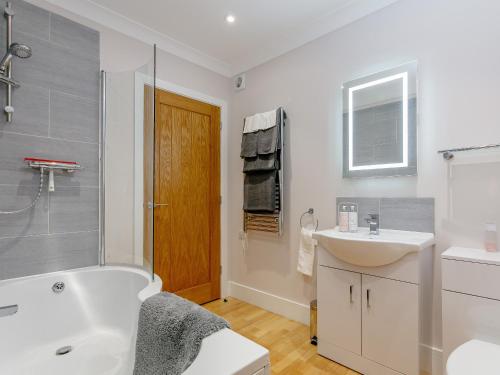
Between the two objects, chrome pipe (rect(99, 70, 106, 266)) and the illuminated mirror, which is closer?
the illuminated mirror

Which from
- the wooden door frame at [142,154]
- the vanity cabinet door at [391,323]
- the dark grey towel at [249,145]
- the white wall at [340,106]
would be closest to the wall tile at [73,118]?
the wooden door frame at [142,154]

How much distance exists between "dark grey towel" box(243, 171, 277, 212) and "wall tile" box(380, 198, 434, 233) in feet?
3.02

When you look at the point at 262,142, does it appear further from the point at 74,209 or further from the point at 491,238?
the point at 491,238

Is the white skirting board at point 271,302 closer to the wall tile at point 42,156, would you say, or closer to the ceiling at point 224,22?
the wall tile at point 42,156

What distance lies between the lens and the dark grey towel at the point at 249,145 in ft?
8.83

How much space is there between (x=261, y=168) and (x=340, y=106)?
858 mm

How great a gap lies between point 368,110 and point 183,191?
176 centimetres

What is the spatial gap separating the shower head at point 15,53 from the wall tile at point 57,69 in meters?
0.13

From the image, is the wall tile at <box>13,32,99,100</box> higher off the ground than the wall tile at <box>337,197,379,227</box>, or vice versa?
the wall tile at <box>13,32,99,100</box>

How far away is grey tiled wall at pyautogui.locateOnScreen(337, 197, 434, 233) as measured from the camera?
5.98 ft

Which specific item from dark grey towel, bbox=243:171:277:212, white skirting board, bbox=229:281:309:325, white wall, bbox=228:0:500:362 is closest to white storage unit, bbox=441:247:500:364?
white wall, bbox=228:0:500:362

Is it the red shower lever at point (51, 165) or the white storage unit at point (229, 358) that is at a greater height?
the red shower lever at point (51, 165)

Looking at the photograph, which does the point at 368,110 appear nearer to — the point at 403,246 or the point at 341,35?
the point at 341,35

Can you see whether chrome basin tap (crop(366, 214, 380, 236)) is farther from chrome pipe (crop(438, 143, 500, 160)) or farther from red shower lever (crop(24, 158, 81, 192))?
red shower lever (crop(24, 158, 81, 192))
